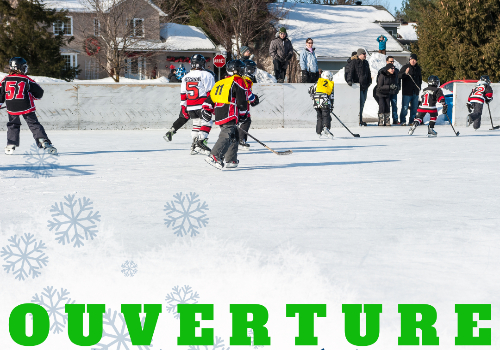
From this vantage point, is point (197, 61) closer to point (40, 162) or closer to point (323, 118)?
point (40, 162)

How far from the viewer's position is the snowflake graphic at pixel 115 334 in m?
2.29

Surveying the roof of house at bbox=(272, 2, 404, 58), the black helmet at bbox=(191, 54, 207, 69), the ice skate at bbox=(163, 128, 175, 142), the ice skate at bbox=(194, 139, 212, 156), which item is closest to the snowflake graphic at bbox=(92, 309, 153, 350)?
the ice skate at bbox=(194, 139, 212, 156)

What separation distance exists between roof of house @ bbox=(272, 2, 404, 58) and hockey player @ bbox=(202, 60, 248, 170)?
98.8 ft

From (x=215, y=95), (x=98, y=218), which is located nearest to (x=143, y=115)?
(x=215, y=95)

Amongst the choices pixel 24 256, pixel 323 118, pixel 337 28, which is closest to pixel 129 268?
pixel 24 256

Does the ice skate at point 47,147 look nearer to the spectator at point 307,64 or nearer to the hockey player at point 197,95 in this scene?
the hockey player at point 197,95

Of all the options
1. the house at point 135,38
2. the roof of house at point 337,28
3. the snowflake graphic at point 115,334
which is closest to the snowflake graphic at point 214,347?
the snowflake graphic at point 115,334

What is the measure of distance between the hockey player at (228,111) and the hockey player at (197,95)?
1.43m

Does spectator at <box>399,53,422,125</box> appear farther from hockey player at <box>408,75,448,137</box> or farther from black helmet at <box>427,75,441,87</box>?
black helmet at <box>427,75,441,87</box>

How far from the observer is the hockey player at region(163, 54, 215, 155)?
28.4ft

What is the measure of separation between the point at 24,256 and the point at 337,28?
132 ft

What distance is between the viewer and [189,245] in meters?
3.59

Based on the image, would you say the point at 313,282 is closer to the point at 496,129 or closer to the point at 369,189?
the point at 369,189

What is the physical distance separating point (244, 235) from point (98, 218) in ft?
3.82
